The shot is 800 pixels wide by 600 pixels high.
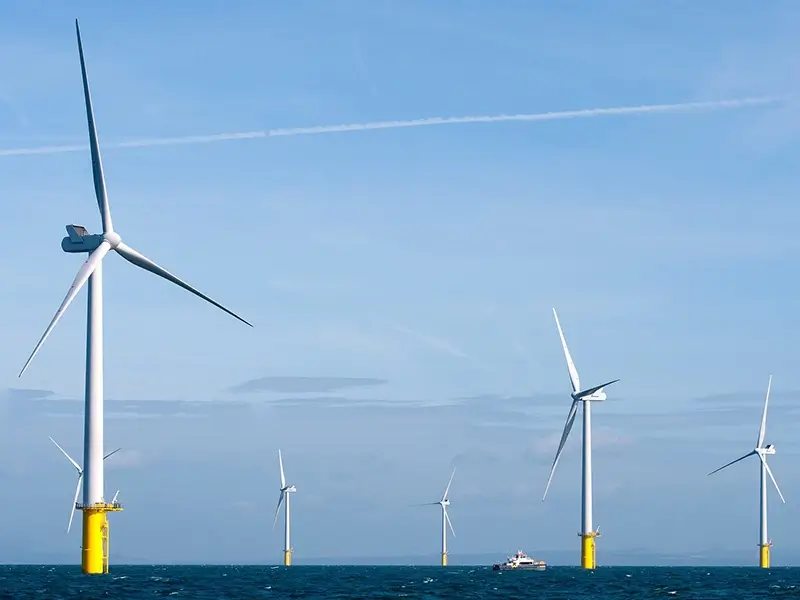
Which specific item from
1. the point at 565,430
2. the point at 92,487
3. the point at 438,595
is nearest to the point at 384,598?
the point at 438,595

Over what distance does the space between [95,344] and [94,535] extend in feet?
54.9

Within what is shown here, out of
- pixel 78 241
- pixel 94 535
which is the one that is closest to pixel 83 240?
pixel 78 241

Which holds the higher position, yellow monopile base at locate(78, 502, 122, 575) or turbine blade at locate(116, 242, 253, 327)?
turbine blade at locate(116, 242, 253, 327)

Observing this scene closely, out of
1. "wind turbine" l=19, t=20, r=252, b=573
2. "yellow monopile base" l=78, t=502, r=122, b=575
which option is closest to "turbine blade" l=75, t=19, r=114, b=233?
"wind turbine" l=19, t=20, r=252, b=573

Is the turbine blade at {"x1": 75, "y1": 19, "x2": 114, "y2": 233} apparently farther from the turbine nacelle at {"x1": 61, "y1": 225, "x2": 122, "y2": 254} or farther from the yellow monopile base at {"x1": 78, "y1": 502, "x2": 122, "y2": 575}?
the yellow monopile base at {"x1": 78, "y1": 502, "x2": 122, "y2": 575}

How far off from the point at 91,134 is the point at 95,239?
981 cm

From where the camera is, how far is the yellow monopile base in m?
112

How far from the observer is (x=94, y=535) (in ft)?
374

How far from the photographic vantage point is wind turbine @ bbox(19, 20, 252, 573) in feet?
366

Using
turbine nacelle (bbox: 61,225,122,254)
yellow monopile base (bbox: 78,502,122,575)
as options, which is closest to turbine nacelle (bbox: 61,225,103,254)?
turbine nacelle (bbox: 61,225,122,254)

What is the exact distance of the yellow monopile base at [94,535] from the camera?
112 m

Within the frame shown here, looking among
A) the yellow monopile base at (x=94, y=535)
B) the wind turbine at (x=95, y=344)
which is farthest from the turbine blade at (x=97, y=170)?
the yellow monopile base at (x=94, y=535)

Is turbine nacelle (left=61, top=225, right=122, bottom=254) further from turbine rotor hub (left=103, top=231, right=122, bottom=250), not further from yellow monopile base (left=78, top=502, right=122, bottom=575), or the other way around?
yellow monopile base (left=78, top=502, right=122, bottom=575)

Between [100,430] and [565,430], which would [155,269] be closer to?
[100,430]
